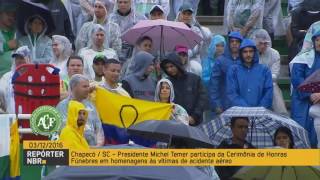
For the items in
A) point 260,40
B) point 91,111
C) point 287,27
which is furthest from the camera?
point 287,27

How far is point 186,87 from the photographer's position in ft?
54.7

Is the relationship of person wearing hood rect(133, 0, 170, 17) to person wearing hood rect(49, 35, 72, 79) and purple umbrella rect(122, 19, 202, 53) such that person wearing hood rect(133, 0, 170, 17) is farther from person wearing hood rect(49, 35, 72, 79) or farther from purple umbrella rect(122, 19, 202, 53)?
person wearing hood rect(49, 35, 72, 79)

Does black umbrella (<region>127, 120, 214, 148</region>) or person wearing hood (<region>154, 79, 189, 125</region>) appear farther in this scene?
person wearing hood (<region>154, 79, 189, 125</region>)

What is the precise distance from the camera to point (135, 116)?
15.5 metres

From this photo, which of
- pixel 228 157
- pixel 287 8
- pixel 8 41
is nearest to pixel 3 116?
pixel 228 157

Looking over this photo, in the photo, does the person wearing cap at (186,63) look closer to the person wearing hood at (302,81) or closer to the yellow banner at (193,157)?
the person wearing hood at (302,81)

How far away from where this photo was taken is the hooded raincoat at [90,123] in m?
14.6

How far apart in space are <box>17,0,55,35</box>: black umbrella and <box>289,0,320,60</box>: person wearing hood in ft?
10.2

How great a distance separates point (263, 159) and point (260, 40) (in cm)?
451

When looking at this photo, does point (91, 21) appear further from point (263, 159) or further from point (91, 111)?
point (263, 159)

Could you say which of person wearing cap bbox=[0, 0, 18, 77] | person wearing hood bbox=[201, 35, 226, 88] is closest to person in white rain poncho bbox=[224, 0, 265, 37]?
person wearing hood bbox=[201, 35, 226, 88]

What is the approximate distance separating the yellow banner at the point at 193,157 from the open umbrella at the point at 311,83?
2.09 metres

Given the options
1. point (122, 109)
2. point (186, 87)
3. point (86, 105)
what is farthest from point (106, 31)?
point (86, 105)

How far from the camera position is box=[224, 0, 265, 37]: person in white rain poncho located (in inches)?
742
